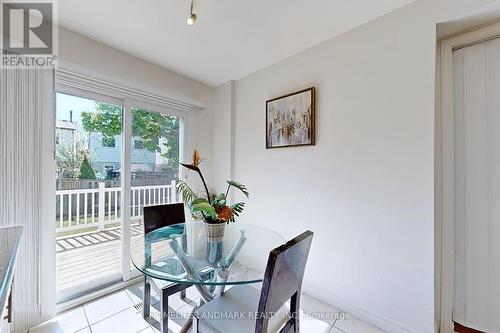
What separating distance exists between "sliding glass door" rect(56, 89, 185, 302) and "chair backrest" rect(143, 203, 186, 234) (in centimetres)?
53

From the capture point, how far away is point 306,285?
2.35 metres

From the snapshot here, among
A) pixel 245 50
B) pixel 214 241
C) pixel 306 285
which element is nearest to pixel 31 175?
pixel 214 241

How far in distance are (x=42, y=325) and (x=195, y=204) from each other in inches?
63.5

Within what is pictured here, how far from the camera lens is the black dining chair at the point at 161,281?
1.68 m

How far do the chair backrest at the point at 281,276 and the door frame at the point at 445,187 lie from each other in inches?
47.3

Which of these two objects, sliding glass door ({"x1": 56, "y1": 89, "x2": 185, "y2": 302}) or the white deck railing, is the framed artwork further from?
the white deck railing

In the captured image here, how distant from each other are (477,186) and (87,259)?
3.51 meters

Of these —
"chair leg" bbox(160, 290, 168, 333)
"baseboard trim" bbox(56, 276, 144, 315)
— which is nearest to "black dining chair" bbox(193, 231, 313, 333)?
"chair leg" bbox(160, 290, 168, 333)

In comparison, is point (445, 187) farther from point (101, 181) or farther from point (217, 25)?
A: point (101, 181)

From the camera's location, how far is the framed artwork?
90.8 inches

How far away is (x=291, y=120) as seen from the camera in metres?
2.47

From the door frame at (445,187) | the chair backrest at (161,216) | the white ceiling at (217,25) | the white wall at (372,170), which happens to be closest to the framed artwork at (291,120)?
the white wall at (372,170)

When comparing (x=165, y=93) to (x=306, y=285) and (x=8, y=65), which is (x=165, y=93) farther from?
(x=306, y=285)

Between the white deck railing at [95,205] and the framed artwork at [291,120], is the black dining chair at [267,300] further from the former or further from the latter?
the white deck railing at [95,205]
